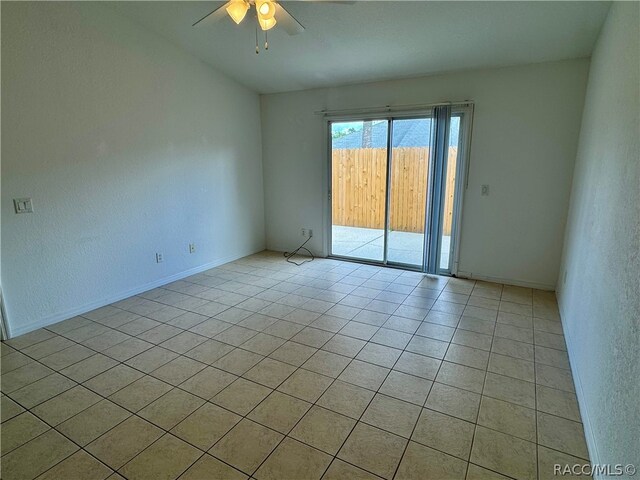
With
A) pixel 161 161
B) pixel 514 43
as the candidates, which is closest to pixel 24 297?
pixel 161 161

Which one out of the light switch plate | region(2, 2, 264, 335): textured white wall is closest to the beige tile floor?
region(2, 2, 264, 335): textured white wall

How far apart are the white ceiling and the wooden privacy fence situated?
0.97 meters

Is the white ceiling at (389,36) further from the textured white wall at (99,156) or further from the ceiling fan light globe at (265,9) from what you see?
the ceiling fan light globe at (265,9)

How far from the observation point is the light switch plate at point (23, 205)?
107 inches

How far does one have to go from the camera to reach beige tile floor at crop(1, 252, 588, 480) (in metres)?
1.63

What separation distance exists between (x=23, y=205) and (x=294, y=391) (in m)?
2.62

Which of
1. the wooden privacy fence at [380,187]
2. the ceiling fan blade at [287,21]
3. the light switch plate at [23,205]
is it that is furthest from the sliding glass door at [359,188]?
the light switch plate at [23,205]

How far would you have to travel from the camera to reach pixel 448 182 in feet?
13.4

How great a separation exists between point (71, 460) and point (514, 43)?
174 inches

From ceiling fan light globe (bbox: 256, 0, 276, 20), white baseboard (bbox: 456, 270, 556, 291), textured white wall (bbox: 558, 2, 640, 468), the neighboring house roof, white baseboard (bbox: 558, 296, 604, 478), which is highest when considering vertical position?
ceiling fan light globe (bbox: 256, 0, 276, 20)

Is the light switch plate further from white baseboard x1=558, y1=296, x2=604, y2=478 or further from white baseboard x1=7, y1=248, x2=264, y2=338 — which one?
white baseboard x1=558, y1=296, x2=604, y2=478

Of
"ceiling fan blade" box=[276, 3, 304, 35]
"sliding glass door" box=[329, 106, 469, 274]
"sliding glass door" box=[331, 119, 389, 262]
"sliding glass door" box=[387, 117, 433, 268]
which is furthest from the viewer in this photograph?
"sliding glass door" box=[331, 119, 389, 262]

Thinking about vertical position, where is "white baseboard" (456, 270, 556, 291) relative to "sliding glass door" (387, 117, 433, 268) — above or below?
below

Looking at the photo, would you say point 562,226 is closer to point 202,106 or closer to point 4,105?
point 202,106
